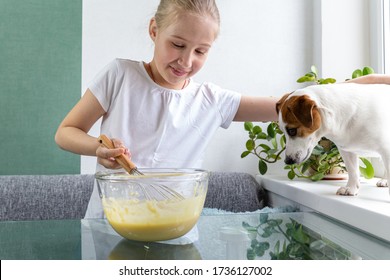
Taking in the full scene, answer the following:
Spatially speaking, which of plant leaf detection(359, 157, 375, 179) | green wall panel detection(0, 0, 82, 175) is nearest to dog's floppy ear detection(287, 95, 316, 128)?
plant leaf detection(359, 157, 375, 179)

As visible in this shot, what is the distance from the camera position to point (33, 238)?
695mm

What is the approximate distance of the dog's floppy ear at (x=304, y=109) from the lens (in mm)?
926

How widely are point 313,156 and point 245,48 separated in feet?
2.01

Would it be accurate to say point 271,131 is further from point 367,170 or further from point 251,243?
point 251,243

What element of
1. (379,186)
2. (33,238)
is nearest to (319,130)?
(379,186)

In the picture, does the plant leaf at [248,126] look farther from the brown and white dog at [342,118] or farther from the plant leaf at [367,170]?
the brown and white dog at [342,118]

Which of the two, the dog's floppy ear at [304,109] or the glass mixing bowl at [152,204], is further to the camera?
the dog's floppy ear at [304,109]

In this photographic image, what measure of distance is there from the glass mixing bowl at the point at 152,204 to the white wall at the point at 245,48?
1162mm

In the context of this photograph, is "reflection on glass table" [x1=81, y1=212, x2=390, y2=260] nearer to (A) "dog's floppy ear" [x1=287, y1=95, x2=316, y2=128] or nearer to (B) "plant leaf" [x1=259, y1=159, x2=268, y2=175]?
(A) "dog's floppy ear" [x1=287, y1=95, x2=316, y2=128]

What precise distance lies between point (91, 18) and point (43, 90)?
0.35 metres

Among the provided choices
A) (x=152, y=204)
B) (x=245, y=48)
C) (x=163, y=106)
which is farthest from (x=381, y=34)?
(x=152, y=204)

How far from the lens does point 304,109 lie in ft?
3.05

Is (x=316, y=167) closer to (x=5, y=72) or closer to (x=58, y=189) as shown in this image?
(x=58, y=189)

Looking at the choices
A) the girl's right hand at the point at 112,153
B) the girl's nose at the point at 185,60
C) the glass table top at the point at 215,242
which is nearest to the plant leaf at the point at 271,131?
the girl's nose at the point at 185,60
